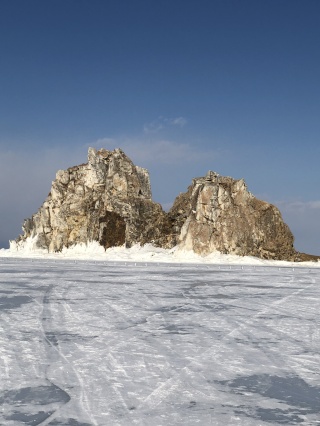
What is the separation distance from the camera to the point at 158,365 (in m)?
7.19

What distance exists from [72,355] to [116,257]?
69.1 metres

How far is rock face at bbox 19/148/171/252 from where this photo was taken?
8500cm

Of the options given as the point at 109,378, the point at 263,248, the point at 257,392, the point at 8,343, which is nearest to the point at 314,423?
the point at 257,392

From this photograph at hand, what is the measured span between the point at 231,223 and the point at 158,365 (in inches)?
2801

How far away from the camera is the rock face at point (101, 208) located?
85000 millimetres

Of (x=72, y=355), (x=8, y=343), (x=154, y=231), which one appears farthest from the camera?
(x=154, y=231)

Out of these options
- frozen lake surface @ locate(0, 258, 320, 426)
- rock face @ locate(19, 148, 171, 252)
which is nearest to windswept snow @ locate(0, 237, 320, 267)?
rock face @ locate(19, 148, 171, 252)

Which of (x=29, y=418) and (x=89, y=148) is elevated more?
(x=89, y=148)

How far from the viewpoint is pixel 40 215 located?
9550cm

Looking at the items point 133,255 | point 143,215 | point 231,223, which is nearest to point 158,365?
point 133,255

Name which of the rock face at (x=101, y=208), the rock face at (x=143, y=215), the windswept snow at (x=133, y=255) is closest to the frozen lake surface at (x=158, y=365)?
the windswept snow at (x=133, y=255)

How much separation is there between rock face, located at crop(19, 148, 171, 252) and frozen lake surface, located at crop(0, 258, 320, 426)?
70.7m

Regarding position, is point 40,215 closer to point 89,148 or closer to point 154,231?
point 89,148

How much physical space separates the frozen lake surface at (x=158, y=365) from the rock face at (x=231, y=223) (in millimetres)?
61583
